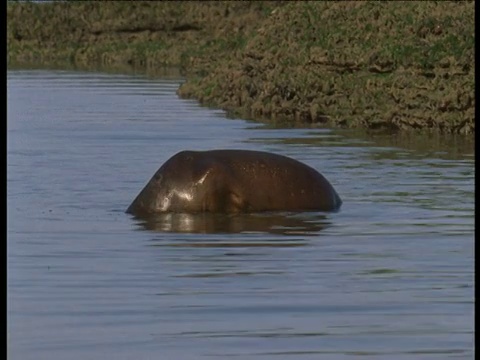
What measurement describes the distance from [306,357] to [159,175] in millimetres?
5995

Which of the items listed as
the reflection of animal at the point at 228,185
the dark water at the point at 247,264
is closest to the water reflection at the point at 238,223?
the dark water at the point at 247,264

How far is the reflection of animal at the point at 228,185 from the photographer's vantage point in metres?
13.5

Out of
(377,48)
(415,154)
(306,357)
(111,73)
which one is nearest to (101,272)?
(306,357)

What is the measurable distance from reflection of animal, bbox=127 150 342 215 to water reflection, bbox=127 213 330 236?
0.43ft

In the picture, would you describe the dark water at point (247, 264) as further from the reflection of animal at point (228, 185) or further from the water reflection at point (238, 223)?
the reflection of animal at point (228, 185)

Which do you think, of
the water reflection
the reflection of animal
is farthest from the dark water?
the reflection of animal

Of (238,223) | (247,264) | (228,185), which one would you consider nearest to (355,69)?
(228,185)

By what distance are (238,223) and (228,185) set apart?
533mm

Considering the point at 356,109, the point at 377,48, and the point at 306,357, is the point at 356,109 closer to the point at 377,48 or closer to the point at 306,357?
the point at 377,48

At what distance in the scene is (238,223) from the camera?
13109 millimetres

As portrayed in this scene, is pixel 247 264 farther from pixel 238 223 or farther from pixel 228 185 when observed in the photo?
pixel 228 185

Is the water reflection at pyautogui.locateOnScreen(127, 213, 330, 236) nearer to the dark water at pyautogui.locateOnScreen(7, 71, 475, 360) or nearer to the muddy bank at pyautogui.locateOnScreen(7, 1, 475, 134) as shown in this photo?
the dark water at pyautogui.locateOnScreen(7, 71, 475, 360)

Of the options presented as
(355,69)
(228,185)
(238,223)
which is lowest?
(238,223)

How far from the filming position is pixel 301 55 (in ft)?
88.7
